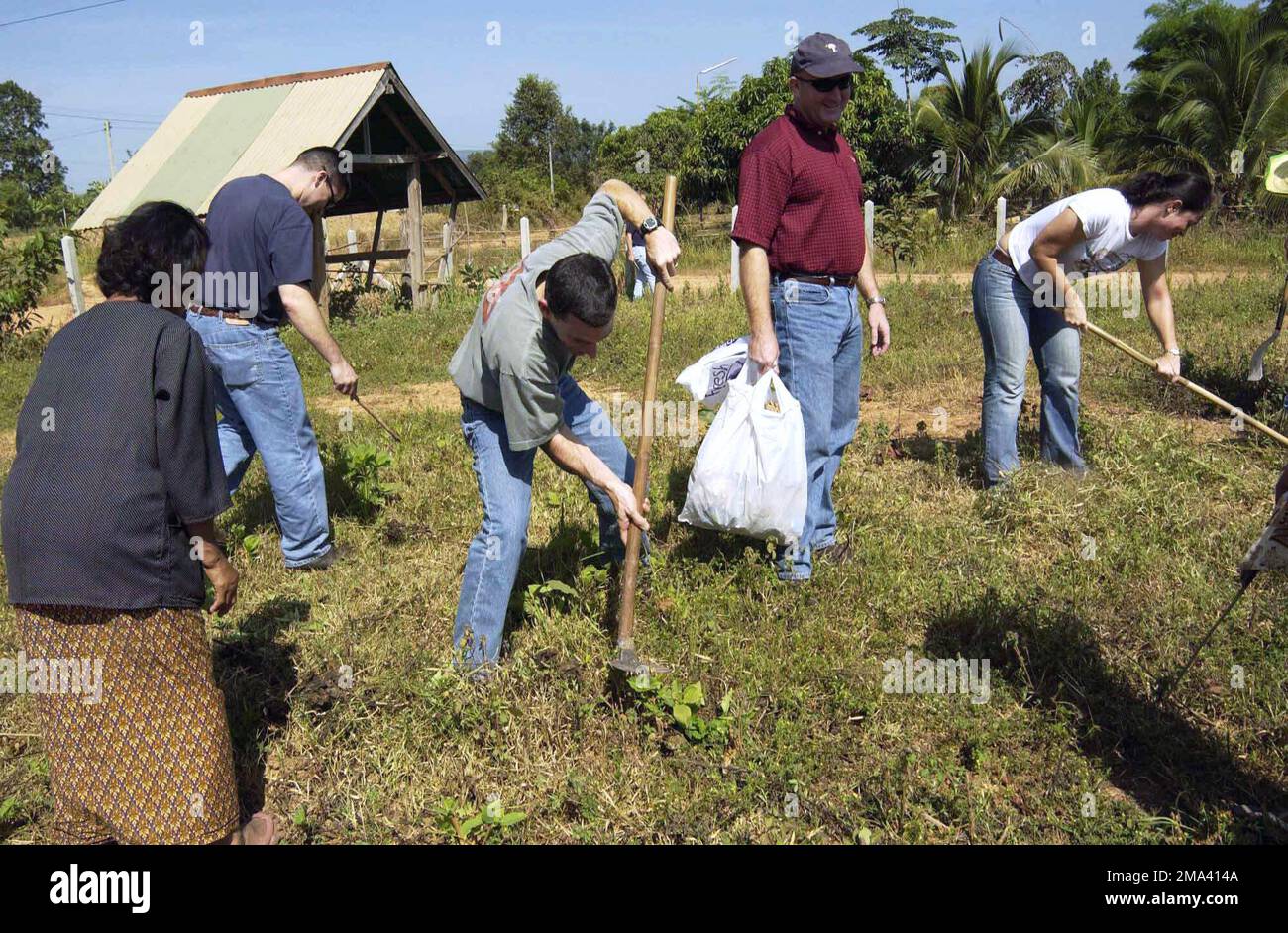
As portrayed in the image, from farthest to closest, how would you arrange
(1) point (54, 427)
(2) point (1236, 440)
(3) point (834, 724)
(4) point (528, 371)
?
(2) point (1236, 440)
(3) point (834, 724)
(4) point (528, 371)
(1) point (54, 427)

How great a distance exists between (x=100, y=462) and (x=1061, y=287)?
12.8 feet

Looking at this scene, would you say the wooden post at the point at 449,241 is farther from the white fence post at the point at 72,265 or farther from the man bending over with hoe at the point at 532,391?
the man bending over with hoe at the point at 532,391

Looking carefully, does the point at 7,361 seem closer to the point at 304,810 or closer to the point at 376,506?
the point at 376,506

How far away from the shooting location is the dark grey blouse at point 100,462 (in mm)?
2281

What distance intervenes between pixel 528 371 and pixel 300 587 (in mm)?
2013

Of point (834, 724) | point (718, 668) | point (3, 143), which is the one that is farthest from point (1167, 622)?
point (3, 143)

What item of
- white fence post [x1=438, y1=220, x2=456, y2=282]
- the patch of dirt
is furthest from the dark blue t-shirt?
white fence post [x1=438, y1=220, x2=456, y2=282]

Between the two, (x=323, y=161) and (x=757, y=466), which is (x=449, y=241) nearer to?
(x=323, y=161)

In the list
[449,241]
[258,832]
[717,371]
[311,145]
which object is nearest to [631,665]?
[258,832]

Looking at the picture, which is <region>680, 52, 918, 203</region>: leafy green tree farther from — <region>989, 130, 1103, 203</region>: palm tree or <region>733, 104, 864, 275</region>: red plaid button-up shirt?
<region>733, 104, 864, 275</region>: red plaid button-up shirt

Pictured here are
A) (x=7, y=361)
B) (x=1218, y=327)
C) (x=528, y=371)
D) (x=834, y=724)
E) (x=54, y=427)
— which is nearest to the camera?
(x=54, y=427)

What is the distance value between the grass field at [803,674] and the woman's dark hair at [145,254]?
1.57 meters

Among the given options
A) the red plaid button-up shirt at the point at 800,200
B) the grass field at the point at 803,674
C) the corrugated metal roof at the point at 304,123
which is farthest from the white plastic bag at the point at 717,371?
the corrugated metal roof at the point at 304,123

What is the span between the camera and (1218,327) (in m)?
8.02
